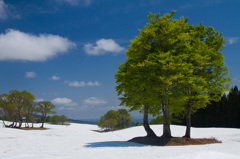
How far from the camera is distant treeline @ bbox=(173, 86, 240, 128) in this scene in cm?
5144

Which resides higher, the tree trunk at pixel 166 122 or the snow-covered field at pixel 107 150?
the tree trunk at pixel 166 122

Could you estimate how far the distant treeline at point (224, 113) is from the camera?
51438 millimetres

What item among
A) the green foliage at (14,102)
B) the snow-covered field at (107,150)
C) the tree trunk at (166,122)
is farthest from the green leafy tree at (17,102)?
the tree trunk at (166,122)

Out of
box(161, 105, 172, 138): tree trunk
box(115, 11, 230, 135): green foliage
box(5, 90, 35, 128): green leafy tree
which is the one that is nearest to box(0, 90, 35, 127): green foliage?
box(5, 90, 35, 128): green leafy tree

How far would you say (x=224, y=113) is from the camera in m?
53.1

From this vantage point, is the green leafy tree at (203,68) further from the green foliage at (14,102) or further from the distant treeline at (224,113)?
the green foliage at (14,102)

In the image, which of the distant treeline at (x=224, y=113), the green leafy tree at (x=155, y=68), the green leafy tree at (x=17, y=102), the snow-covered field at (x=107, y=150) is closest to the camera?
the snow-covered field at (x=107, y=150)

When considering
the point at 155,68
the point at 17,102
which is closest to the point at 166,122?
the point at 155,68

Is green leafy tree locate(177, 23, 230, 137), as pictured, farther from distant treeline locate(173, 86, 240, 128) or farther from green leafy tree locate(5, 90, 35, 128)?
green leafy tree locate(5, 90, 35, 128)

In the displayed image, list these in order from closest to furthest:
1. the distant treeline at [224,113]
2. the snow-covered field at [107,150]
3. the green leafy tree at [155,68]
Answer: the snow-covered field at [107,150], the green leafy tree at [155,68], the distant treeline at [224,113]

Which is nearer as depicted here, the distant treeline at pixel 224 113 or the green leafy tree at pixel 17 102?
the green leafy tree at pixel 17 102

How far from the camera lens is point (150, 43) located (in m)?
20.2

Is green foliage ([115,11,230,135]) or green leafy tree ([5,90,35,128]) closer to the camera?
green foliage ([115,11,230,135])

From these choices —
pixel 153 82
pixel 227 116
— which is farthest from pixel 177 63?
pixel 227 116
